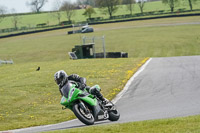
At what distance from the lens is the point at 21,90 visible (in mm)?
19703

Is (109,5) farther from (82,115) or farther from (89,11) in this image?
(82,115)

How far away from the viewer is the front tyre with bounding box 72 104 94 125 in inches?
386

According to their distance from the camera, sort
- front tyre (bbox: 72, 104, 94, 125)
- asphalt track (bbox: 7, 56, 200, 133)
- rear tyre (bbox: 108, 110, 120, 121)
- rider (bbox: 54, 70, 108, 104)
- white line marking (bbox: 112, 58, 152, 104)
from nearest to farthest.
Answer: front tyre (bbox: 72, 104, 94, 125) < rider (bbox: 54, 70, 108, 104) < rear tyre (bbox: 108, 110, 120, 121) < asphalt track (bbox: 7, 56, 200, 133) < white line marking (bbox: 112, 58, 152, 104)

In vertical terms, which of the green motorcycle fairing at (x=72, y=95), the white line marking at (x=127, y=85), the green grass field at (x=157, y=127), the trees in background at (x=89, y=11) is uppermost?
the green motorcycle fairing at (x=72, y=95)

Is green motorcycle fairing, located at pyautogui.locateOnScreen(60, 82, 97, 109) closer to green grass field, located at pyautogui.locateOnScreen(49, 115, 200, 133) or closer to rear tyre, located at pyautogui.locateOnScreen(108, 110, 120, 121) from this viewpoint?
green grass field, located at pyautogui.locateOnScreen(49, 115, 200, 133)

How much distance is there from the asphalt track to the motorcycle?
0.81 metres

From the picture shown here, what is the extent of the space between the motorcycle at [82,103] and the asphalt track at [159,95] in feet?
2.65

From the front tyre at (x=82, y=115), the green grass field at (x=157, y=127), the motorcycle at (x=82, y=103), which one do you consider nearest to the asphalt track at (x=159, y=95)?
the motorcycle at (x=82, y=103)

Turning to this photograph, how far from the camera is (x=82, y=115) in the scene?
32.4 ft

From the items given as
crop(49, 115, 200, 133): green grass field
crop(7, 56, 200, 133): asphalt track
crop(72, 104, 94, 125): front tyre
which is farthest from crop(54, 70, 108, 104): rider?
crop(49, 115, 200, 133): green grass field

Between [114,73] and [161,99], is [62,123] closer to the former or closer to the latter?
[161,99]

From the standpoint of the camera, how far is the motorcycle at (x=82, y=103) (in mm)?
9875

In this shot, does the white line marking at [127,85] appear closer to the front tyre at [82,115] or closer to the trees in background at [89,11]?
the front tyre at [82,115]

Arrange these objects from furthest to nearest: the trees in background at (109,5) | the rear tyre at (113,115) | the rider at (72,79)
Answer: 1. the trees in background at (109,5)
2. the rear tyre at (113,115)
3. the rider at (72,79)
